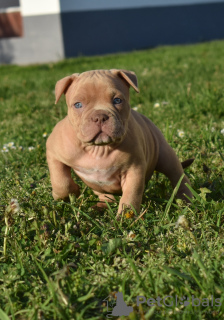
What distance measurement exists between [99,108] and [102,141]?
194mm

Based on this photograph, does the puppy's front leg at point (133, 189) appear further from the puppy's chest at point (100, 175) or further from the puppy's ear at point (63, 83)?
the puppy's ear at point (63, 83)

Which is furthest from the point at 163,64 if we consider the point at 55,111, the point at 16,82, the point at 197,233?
the point at 197,233

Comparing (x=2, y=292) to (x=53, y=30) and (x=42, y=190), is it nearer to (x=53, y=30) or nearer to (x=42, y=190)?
(x=42, y=190)

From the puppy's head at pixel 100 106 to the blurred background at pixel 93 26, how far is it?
43.4ft

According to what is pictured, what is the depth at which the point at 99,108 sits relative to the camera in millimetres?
2672

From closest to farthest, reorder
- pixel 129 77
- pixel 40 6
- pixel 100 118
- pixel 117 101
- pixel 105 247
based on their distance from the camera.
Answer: pixel 105 247 < pixel 100 118 < pixel 117 101 < pixel 129 77 < pixel 40 6

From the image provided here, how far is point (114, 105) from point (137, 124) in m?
0.35

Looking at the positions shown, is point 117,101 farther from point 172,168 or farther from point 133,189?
point 172,168

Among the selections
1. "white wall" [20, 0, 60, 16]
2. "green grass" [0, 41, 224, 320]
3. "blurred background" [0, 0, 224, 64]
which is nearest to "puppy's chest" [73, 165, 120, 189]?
"green grass" [0, 41, 224, 320]

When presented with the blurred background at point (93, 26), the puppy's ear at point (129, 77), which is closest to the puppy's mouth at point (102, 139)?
the puppy's ear at point (129, 77)

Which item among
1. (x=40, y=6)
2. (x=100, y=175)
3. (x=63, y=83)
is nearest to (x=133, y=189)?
(x=100, y=175)

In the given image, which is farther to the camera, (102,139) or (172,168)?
(172,168)

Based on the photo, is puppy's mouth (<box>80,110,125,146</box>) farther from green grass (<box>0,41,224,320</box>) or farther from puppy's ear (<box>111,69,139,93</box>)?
green grass (<box>0,41,224,320</box>)

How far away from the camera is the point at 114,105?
2.73m
